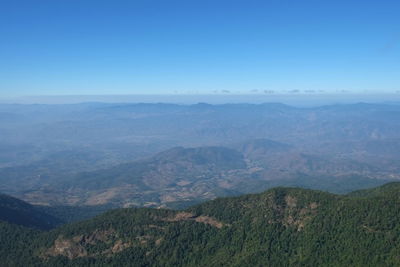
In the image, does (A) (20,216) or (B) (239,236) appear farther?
(A) (20,216)

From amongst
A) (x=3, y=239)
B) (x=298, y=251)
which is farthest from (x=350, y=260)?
(x=3, y=239)

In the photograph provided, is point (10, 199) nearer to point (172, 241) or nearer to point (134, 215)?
point (134, 215)

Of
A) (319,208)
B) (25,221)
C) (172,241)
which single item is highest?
(319,208)

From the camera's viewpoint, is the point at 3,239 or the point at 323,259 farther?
the point at 3,239

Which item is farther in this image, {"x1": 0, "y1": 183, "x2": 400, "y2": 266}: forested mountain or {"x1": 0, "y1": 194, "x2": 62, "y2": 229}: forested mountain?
{"x1": 0, "y1": 194, "x2": 62, "y2": 229}: forested mountain

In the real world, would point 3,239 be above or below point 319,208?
below

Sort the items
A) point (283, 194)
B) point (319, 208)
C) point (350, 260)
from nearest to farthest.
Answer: point (350, 260), point (319, 208), point (283, 194)

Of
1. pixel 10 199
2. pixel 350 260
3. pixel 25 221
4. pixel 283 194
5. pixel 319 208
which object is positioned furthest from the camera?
pixel 10 199

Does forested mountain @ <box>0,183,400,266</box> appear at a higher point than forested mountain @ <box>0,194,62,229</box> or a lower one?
higher
